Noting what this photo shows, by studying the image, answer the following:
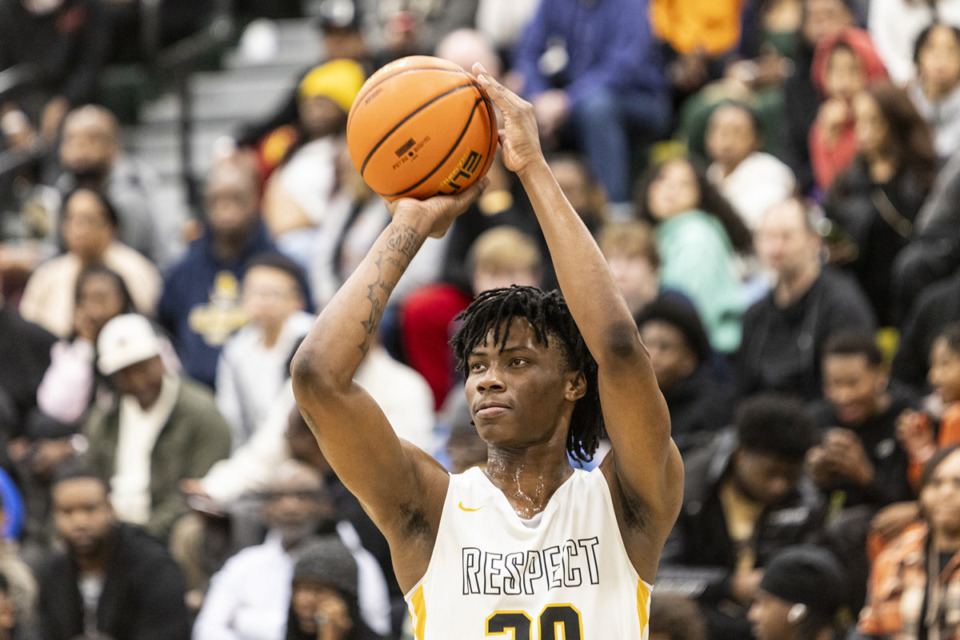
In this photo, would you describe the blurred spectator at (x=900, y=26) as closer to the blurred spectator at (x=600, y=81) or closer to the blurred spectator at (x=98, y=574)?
the blurred spectator at (x=600, y=81)

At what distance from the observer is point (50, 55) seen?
39.4ft

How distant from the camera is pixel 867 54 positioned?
8.90m

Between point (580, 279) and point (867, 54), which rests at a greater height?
point (867, 54)

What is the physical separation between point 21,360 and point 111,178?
1972 mm

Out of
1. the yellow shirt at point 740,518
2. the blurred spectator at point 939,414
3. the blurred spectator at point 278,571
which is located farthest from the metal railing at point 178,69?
the blurred spectator at point 939,414

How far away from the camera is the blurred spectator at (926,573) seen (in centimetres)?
524

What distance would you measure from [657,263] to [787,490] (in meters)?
1.96

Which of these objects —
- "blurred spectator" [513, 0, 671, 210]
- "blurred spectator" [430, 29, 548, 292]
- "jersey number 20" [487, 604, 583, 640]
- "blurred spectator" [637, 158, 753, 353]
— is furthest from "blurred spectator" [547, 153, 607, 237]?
"jersey number 20" [487, 604, 583, 640]

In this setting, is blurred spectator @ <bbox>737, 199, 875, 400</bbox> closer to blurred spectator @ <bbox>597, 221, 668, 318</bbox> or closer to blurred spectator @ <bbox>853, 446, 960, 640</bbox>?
blurred spectator @ <bbox>597, 221, 668, 318</bbox>

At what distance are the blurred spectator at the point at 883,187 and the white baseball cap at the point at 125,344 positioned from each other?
3.77 metres

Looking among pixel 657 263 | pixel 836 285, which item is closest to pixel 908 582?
pixel 836 285

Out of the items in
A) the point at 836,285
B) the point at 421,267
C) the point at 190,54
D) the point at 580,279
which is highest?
the point at 190,54

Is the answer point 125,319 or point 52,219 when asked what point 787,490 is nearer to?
point 125,319

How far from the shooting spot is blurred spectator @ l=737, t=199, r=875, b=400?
729cm
